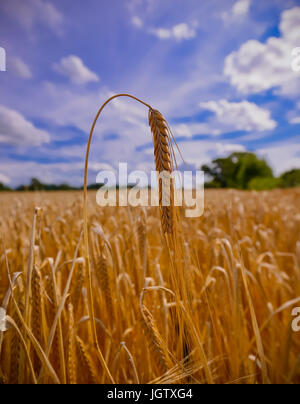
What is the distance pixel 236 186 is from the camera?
102 feet

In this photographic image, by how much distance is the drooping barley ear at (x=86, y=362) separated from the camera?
2.36 feet

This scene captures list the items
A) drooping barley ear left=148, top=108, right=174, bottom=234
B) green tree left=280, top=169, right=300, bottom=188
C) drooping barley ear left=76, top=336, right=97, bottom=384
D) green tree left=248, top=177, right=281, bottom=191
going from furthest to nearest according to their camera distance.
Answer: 1. green tree left=248, top=177, right=281, bottom=191
2. green tree left=280, top=169, right=300, bottom=188
3. drooping barley ear left=76, top=336, right=97, bottom=384
4. drooping barley ear left=148, top=108, right=174, bottom=234

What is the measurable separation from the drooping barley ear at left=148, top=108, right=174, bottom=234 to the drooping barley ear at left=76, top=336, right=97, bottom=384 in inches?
19.7

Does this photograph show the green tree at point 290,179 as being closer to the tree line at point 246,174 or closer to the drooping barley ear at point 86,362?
the tree line at point 246,174

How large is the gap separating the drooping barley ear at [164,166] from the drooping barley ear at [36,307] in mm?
364

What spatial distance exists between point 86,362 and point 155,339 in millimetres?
287

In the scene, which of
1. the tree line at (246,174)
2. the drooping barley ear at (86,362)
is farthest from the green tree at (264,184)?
the drooping barley ear at (86,362)

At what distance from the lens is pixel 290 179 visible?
A: 26.8 meters

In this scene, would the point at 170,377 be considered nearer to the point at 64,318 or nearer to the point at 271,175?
the point at 64,318

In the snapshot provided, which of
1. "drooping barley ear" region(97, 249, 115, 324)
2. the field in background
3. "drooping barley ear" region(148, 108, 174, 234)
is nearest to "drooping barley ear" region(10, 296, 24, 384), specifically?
the field in background

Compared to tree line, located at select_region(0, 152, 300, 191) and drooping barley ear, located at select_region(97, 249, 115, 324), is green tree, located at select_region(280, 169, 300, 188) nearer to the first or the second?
tree line, located at select_region(0, 152, 300, 191)

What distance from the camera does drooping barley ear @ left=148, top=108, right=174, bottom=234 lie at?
456 mm
